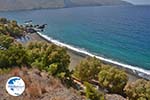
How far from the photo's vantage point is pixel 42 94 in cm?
1770

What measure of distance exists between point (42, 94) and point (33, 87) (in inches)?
31.1

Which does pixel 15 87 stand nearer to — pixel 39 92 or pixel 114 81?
pixel 39 92

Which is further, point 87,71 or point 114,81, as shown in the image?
point 87,71

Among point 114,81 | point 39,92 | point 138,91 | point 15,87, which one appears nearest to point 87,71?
point 114,81

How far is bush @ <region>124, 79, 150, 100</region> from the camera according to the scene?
1002 inches

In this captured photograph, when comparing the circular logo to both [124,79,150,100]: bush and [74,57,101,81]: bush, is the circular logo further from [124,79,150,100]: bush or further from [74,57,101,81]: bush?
[74,57,101,81]: bush

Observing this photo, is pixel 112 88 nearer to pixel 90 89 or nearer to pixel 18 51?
pixel 90 89

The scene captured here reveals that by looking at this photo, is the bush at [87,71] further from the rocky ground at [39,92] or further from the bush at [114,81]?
the rocky ground at [39,92]

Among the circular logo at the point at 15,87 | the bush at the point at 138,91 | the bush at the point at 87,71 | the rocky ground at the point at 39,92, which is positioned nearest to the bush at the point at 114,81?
the bush at the point at 138,91

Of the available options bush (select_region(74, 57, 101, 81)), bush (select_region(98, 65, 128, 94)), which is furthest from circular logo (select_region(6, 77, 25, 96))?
bush (select_region(74, 57, 101, 81))

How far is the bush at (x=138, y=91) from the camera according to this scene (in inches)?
1002

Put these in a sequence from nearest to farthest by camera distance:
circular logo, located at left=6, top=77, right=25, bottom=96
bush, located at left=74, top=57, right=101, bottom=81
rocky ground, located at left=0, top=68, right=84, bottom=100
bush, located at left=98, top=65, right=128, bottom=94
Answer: circular logo, located at left=6, top=77, right=25, bottom=96 < rocky ground, located at left=0, top=68, right=84, bottom=100 < bush, located at left=98, top=65, right=128, bottom=94 < bush, located at left=74, top=57, right=101, bottom=81

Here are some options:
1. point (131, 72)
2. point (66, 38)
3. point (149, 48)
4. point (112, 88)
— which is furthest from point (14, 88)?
point (66, 38)

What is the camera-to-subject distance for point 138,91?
86.5 feet
